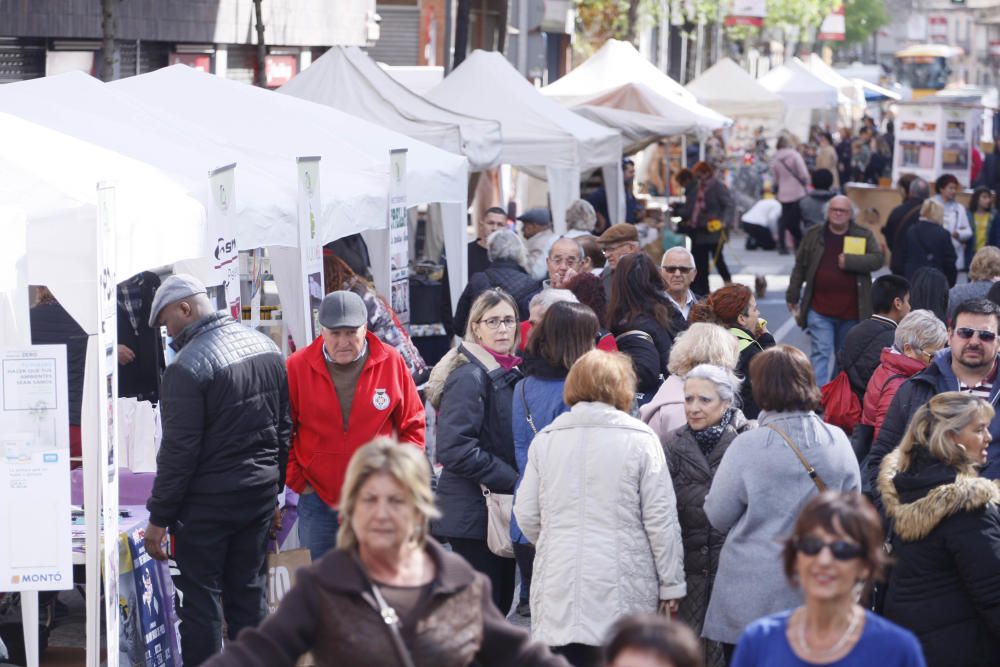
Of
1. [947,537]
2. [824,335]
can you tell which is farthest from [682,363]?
[824,335]

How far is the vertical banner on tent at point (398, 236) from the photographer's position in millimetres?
11078

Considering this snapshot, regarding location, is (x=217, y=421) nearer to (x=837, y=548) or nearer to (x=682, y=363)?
(x=682, y=363)

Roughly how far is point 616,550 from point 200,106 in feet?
19.4

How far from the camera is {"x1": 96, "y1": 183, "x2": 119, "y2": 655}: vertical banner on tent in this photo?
6.28m

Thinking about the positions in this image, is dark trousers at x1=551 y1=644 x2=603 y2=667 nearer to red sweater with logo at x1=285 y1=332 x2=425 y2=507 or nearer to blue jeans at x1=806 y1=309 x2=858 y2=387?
red sweater with logo at x1=285 y1=332 x2=425 y2=507

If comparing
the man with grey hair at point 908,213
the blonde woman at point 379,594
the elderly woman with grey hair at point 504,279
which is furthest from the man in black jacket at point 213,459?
the man with grey hair at point 908,213

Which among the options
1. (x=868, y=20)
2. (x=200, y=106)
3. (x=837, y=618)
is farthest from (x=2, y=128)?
(x=868, y=20)

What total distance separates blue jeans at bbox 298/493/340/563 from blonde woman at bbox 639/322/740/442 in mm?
1590

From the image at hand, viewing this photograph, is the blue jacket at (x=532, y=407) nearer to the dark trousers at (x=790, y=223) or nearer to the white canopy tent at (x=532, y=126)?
the white canopy tent at (x=532, y=126)

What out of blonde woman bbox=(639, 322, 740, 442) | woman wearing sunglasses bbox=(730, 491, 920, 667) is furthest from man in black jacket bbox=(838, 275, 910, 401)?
woman wearing sunglasses bbox=(730, 491, 920, 667)

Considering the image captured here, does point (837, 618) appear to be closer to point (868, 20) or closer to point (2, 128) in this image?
point (2, 128)

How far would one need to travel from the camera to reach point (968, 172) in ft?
89.4

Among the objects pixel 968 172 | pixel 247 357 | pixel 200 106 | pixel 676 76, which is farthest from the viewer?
pixel 676 76

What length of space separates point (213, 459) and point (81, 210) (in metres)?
1.15
